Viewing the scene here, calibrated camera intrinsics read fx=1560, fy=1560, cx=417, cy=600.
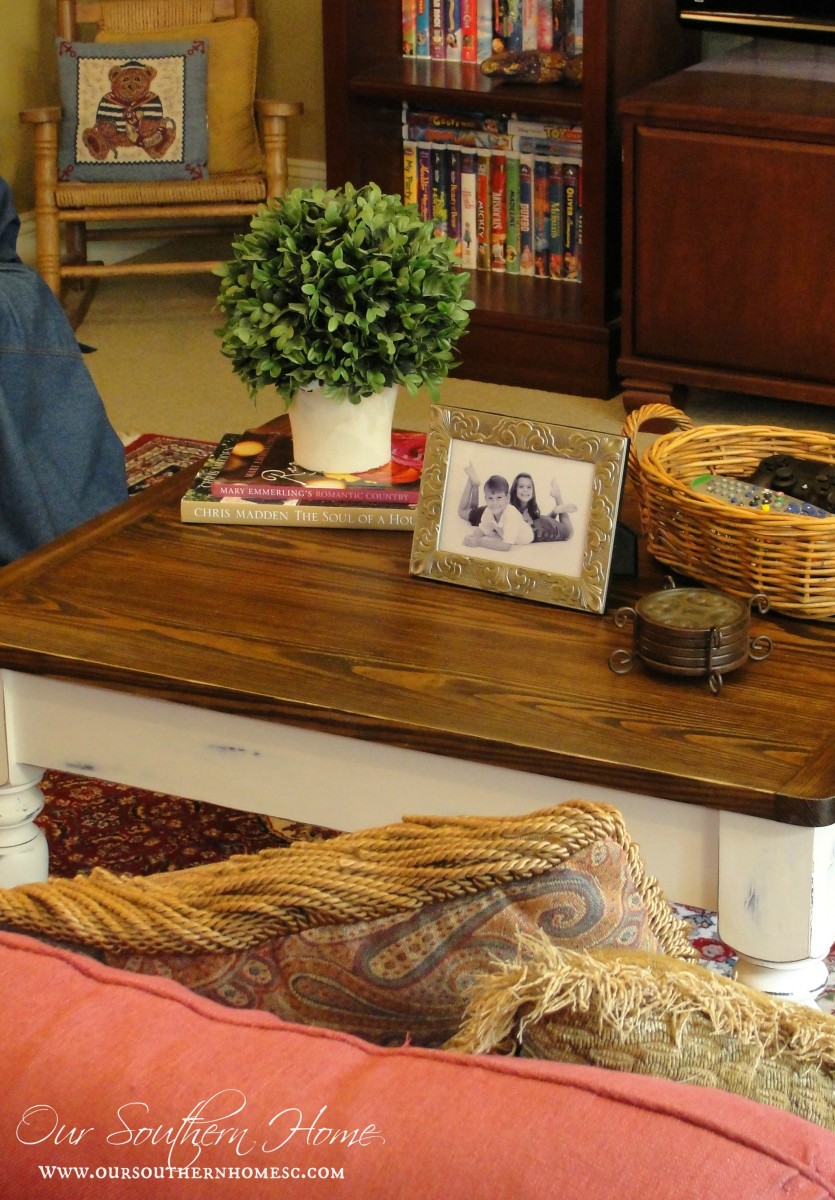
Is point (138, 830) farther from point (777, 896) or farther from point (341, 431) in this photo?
point (777, 896)

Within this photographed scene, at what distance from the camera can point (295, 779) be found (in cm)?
127

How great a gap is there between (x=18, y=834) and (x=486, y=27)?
2594 mm

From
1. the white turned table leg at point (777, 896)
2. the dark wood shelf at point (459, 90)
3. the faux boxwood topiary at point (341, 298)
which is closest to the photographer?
the white turned table leg at point (777, 896)

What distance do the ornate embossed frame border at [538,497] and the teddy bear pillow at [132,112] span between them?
245cm

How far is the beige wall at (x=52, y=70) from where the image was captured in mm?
4004

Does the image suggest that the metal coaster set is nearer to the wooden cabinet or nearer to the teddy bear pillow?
the wooden cabinet

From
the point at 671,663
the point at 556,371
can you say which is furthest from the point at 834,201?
the point at 671,663

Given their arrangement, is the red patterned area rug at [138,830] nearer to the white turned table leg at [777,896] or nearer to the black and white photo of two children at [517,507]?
the black and white photo of two children at [517,507]

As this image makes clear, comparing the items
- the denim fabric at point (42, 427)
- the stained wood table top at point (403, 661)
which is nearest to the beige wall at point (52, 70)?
the denim fabric at point (42, 427)

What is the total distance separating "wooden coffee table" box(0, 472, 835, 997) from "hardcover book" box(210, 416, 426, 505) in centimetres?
5

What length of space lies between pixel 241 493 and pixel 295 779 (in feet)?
1.30

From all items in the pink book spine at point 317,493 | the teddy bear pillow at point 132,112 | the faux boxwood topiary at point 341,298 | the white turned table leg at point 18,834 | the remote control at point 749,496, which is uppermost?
the teddy bear pillow at point 132,112

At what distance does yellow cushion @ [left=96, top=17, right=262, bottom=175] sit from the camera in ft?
12.2

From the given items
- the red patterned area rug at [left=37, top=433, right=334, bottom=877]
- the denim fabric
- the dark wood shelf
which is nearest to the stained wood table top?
the red patterned area rug at [left=37, top=433, right=334, bottom=877]
